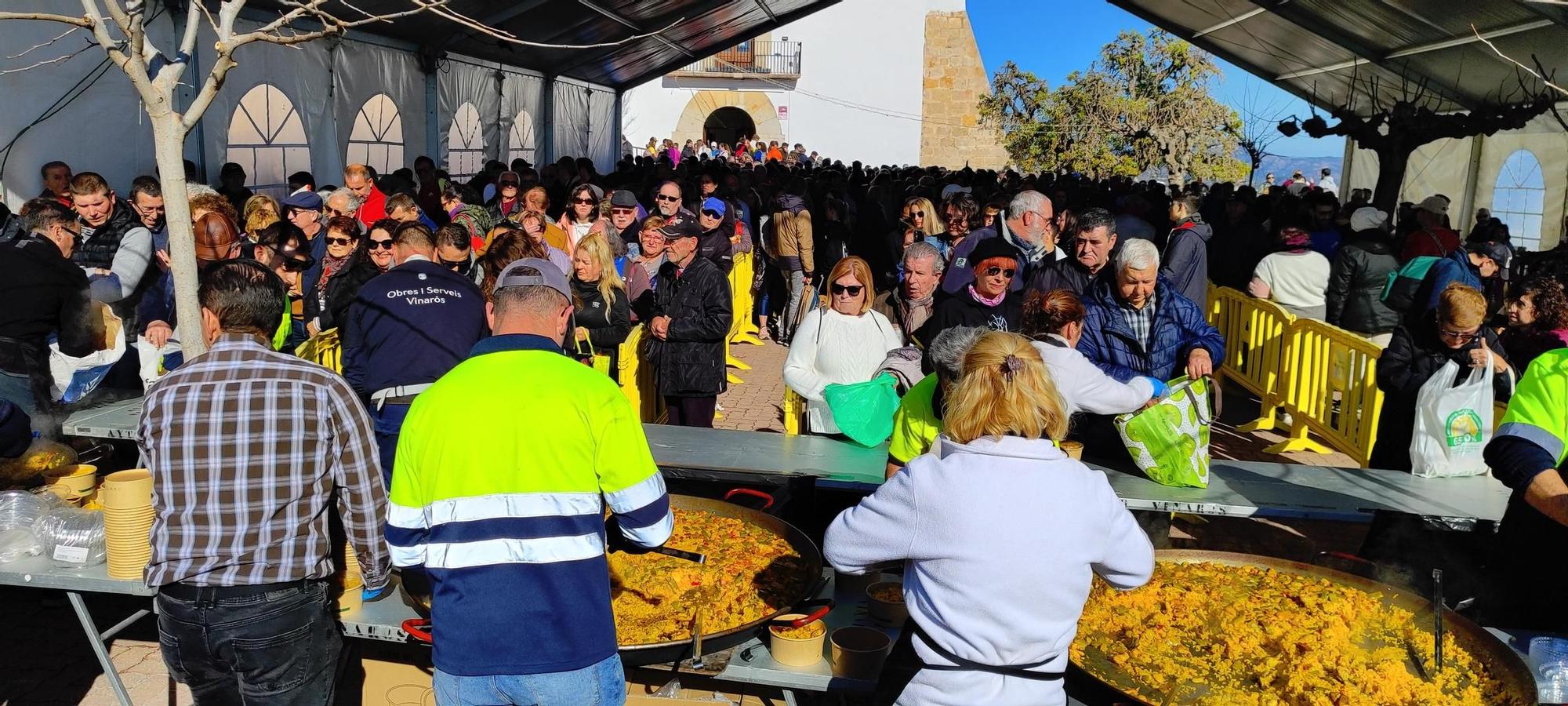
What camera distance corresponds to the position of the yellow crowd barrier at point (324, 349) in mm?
6297

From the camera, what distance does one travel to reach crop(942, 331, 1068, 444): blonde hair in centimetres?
240

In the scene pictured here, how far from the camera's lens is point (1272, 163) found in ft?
87.2

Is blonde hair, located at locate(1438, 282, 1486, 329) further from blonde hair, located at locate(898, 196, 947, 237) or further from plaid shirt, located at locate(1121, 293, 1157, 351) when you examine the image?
blonde hair, located at locate(898, 196, 947, 237)

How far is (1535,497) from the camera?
10.5 feet

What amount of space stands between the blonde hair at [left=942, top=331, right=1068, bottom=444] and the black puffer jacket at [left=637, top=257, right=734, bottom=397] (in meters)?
4.08

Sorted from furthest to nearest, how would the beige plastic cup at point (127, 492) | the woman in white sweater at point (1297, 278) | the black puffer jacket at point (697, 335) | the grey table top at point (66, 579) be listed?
the woman in white sweater at point (1297, 278) < the black puffer jacket at point (697, 335) < the grey table top at point (66, 579) < the beige plastic cup at point (127, 492)

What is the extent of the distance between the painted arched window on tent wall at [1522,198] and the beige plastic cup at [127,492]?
1689 centimetres

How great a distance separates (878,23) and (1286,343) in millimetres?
34756

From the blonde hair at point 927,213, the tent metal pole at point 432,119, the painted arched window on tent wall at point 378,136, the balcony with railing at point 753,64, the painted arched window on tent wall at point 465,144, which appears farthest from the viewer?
the balcony with railing at point 753,64

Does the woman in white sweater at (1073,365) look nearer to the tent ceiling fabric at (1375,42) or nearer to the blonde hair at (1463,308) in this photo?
the blonde hair at (1463,308)

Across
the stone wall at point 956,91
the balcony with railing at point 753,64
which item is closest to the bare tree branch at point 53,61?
the balcony with railing at point 753,64

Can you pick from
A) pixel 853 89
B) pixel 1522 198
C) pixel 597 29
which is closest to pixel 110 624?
pixel 597 29

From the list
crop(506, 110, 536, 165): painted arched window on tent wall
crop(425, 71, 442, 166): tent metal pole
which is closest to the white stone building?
crop(506, 110, 536, 165): painted arched window on tent wall

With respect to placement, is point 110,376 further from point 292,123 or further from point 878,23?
point 878,23
